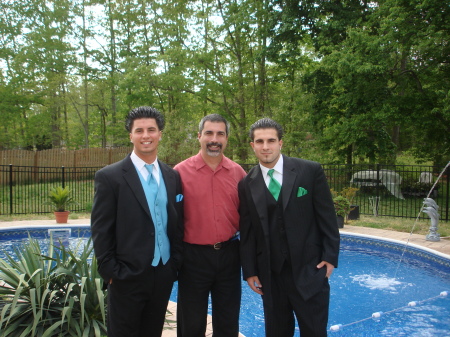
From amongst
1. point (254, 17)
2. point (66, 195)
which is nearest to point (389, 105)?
point (254, 17)

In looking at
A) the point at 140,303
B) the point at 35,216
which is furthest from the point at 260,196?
the point at 35,216

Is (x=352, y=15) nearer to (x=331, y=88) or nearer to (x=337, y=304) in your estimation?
(x=331, y=88)

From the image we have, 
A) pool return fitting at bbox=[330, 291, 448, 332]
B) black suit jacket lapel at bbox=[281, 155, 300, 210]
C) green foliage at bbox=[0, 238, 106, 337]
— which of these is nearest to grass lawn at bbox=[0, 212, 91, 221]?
green foliage at bbox=[0, 238, 106, 337]

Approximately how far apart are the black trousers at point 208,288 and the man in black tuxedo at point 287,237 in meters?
0.13

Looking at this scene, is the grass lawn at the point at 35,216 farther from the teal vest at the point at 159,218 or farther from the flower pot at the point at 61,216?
the teal vest at the point at 159,218

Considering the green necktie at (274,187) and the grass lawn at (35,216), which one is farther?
the grass lawn at (35,216)

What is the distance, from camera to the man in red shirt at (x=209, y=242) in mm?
2674

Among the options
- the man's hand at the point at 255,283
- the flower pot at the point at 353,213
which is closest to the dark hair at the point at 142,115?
the man's hand at the point at 255,283

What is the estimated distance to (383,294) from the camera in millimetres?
5715

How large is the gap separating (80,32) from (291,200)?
2493 cm

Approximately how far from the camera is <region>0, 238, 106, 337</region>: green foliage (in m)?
2.98

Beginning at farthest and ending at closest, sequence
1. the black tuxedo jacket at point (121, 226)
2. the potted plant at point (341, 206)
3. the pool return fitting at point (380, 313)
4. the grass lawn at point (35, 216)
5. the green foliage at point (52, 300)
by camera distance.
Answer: the grass lawn at point (35, 216), the potted plant at point (341, 206), the pool return fitting at point (380, 313), the green foliage at point (52, 300), the black tuxedo jacket at point (121, 226)

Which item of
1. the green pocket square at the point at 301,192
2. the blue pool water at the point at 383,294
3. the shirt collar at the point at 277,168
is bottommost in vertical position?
the blue pool water at the point at 383,294

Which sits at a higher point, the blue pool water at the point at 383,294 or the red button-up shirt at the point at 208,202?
the red button-up shirt at the point at 208,202
